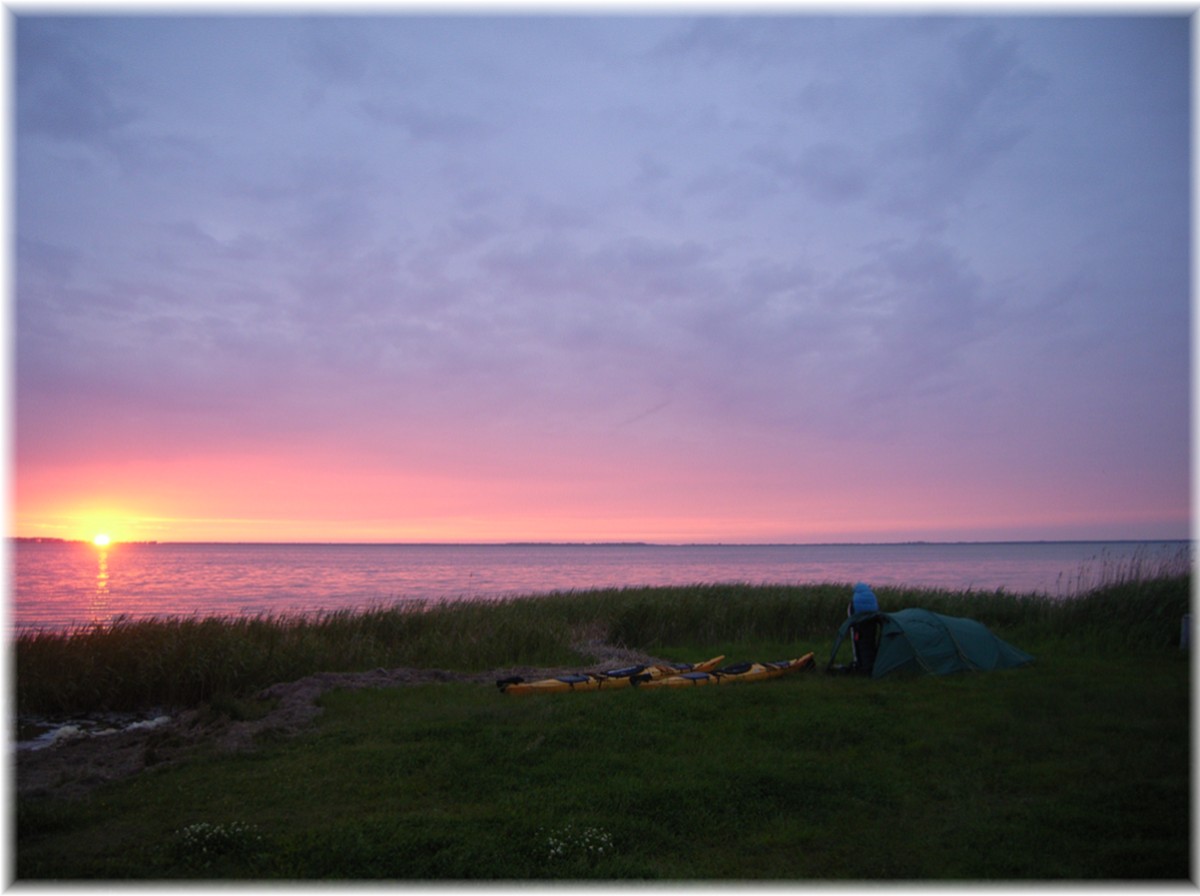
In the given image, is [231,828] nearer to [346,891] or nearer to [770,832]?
[346,891]

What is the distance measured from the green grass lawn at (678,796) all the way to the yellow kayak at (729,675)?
3.53 ft

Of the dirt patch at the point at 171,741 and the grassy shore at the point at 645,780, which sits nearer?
the grassy shore at the point at 645,780

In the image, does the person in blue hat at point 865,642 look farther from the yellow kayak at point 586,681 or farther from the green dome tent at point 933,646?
the yellow kayak at point 586,681

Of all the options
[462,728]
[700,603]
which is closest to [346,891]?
[462,728]

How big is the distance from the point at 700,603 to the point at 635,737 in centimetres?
1242

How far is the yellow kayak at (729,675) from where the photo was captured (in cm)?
1275

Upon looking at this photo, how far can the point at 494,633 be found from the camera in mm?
17922

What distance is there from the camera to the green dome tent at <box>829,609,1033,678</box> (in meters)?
13.4

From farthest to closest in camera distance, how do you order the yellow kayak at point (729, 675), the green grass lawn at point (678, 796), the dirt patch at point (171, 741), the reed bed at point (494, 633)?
the reed bed at point (494, 633) < the yellow kayak at point (729, 675) < the dirt patch at point (171, 741) < the green grass lawn at point (678, 796)

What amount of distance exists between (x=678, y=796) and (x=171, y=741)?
6.90 meters

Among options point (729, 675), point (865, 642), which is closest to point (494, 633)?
point (729, 675)

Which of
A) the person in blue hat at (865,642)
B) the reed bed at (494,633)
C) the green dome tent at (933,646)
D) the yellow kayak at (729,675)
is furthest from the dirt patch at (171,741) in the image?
the green dome tent at (933,646)

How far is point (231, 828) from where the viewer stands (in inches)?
252

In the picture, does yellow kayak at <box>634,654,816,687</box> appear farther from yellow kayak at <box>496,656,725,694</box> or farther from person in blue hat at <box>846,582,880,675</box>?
person in blue hat at <box>846,582,880,675</box>
